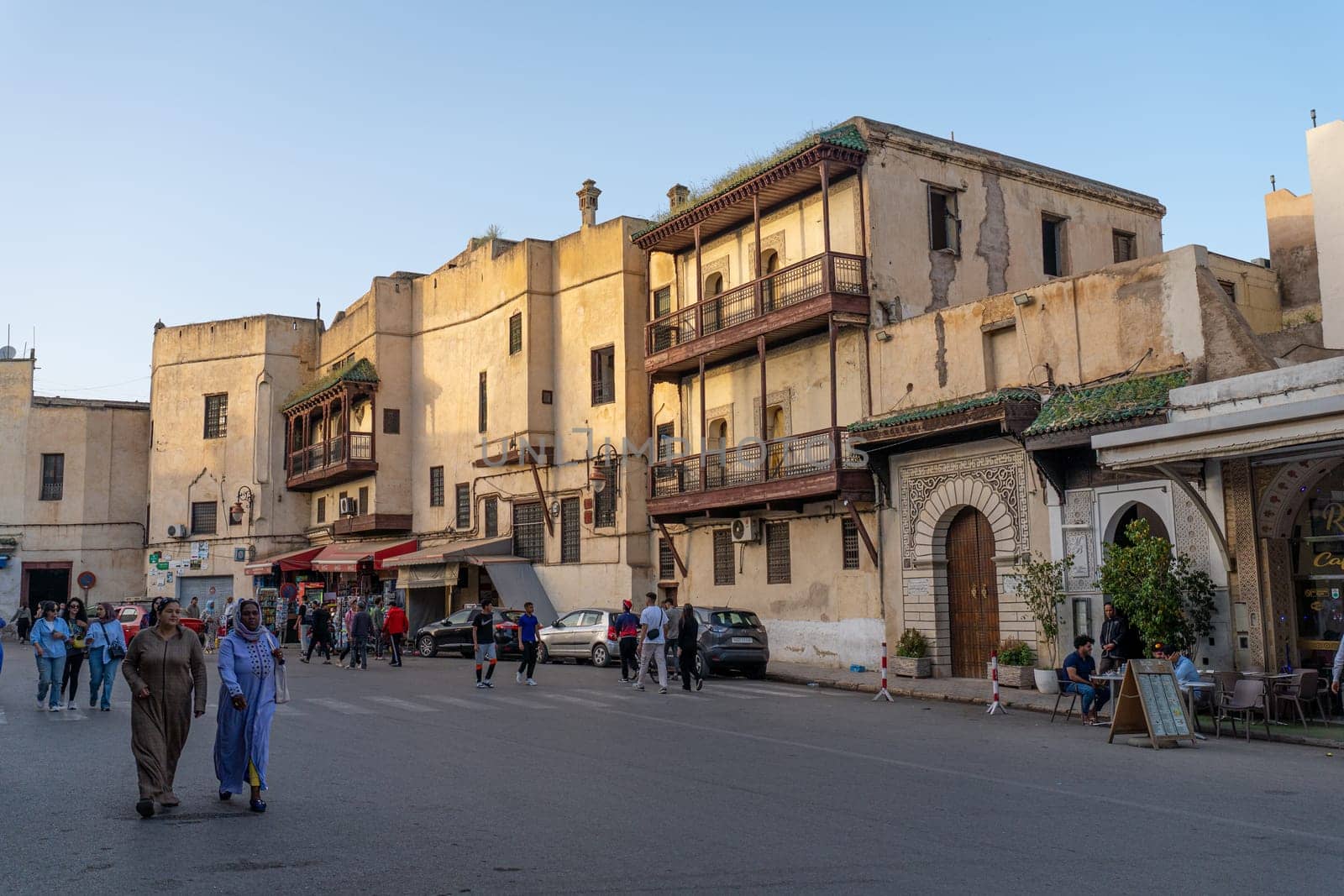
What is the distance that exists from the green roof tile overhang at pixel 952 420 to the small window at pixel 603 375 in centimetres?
1031

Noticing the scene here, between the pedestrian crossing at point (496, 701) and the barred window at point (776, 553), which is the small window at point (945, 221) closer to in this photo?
the barred window at point (776, 553)

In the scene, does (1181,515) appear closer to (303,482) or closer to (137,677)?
(137,677)

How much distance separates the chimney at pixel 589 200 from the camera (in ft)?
119

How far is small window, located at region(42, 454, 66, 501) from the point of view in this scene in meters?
50.4

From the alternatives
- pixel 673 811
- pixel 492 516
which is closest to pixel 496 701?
pixel 673 811

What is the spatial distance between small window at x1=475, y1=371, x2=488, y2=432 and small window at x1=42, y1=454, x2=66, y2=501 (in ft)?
75.4

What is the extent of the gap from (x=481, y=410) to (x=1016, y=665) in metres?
21.1

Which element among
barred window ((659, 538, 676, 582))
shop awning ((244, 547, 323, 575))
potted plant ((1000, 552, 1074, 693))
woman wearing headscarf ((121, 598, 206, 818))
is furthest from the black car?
woman wearing headscarf ((121, 598, 206, 818))

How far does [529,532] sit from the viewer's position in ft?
117

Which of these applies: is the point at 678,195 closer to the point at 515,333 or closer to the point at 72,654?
the point at 515,333

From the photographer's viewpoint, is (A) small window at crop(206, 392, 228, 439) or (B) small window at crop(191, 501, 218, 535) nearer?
(B) small window at crop(191, 501, 218, 535)

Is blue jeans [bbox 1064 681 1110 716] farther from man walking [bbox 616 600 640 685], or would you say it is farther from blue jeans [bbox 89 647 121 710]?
blue jeans [bbox 89 647 121 710]

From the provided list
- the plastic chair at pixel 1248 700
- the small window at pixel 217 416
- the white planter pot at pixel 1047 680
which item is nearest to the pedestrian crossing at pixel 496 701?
the white planter pot at pixel 1047 680

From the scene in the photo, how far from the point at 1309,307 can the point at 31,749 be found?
28377 millimetres
